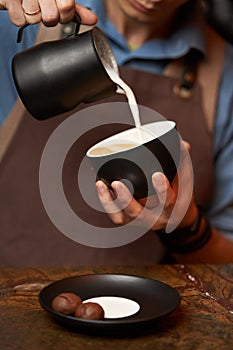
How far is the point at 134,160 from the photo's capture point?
1.14 metres

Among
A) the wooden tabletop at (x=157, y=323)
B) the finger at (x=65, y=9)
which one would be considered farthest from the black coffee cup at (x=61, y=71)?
the wooden tabletop at (x=157, y=323)

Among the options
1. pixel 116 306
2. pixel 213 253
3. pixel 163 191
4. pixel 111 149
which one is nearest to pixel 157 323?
pixel 116 306

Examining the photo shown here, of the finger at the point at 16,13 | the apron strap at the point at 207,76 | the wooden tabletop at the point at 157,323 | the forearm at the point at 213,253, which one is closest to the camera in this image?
the wooden tabletop at the point at 157,323

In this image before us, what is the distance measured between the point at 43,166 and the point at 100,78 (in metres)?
0.51

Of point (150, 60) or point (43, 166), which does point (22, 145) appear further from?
point (150, 60)

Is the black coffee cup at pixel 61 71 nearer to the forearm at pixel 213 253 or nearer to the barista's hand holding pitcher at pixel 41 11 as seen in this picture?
the barista's hand holding pitcher at pixel 41 11

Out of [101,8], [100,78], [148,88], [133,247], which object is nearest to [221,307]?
[100,78]

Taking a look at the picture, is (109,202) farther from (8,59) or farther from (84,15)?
(8,59)

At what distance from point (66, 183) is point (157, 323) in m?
0.72

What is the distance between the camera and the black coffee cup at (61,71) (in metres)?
1.19

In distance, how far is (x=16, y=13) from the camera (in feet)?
4.07

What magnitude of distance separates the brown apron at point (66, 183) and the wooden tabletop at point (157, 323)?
34 centimetres

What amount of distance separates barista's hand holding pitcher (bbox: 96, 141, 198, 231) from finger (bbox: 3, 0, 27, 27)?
35cm

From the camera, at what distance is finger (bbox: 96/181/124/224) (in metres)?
1.22
